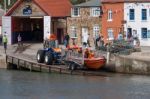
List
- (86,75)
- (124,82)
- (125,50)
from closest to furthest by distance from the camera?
1. (124,82)
2. (86,75)
3. (125,50)

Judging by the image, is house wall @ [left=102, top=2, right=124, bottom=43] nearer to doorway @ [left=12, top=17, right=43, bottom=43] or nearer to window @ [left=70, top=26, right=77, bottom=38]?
window @ [left=70, top=26, right=77, bottom=38]

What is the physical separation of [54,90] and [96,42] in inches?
868

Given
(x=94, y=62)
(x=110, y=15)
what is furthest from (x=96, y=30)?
(x=94, y=62)

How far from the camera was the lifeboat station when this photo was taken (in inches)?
3248

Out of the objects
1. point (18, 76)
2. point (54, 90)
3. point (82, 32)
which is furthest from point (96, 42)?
point (54, 90)

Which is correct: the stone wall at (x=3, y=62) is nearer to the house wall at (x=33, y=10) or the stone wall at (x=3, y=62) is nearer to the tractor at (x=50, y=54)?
the tractor at (x=50, y=54)

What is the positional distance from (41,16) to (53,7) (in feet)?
7.40

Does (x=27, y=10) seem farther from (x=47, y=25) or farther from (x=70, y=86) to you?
(x=70, y=86)

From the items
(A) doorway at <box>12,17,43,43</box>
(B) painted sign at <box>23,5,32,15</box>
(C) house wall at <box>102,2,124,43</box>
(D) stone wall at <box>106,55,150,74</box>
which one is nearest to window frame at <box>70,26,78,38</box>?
(C) house wall at <box>102,2,124,43</box>

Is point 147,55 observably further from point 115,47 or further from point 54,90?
point 54,90

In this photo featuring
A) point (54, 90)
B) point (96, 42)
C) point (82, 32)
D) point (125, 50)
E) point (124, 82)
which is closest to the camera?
point (54, 90)

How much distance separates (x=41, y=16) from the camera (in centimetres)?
8250

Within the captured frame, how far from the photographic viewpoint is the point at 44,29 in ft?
273

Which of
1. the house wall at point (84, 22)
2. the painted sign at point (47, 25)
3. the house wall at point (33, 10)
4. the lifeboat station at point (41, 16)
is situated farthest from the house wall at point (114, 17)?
the house wall at point (33, 10)
